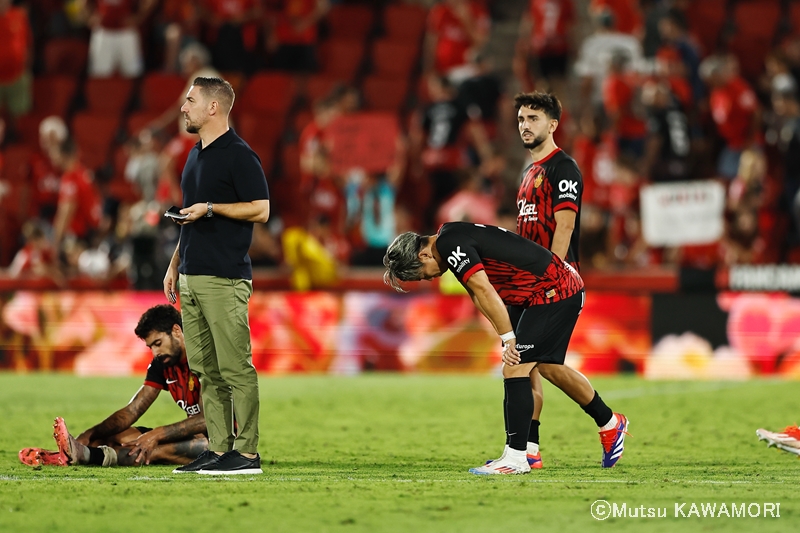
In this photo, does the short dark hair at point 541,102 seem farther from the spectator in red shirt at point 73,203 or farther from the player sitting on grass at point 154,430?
the spectator in red shirt at point 73,203

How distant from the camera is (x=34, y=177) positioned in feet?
60.8

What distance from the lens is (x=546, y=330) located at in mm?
7805

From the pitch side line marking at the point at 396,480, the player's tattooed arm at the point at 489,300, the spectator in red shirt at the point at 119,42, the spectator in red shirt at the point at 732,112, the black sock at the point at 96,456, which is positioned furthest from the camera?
the spectator in red shirt at the point at 119,42

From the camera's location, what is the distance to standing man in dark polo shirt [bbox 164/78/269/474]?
24.8 ft

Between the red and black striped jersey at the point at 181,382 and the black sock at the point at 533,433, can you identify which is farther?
the red and black striped jersey at the point at 181,382

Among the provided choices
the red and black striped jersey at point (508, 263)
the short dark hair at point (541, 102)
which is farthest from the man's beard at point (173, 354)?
the short dark hair at point (541, 102)

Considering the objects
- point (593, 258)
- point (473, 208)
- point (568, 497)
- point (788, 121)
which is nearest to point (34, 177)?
point (473, 208)

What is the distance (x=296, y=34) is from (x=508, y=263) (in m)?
13.0

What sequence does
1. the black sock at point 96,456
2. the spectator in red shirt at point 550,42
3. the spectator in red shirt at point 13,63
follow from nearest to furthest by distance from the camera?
the black sock at point 96,456, the spectator in red shirt at point 550,42, the spectator in red shirt at point 13,63

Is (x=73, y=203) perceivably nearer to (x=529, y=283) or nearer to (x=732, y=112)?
(x=732, y=112)

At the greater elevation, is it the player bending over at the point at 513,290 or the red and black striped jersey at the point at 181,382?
the player bending over at the point at 513,290

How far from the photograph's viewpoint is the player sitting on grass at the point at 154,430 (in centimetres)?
818

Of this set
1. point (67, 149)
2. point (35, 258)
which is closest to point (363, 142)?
point (67, 149)

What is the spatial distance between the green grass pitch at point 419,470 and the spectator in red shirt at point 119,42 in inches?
326
